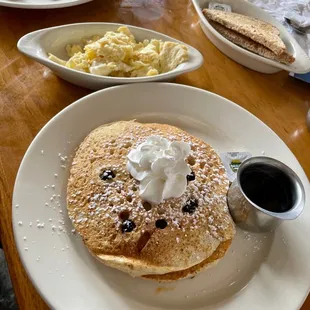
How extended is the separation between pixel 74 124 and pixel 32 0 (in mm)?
604

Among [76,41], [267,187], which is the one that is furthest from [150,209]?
[76,41]

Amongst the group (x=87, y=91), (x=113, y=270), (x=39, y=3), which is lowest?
(x=113, y=270)

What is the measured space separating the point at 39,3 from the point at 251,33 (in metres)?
0.75

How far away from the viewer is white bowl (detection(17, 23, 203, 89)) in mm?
1164

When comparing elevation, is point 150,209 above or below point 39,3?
below

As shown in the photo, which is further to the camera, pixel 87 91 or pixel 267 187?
pixel 87 91

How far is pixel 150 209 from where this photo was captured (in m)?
0.92

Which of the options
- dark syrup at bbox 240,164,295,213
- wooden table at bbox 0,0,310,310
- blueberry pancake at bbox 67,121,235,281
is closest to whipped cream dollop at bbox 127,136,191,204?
blueberry pancake at bbox 67,121,235,281

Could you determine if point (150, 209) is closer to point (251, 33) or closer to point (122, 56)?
point (122, 56)

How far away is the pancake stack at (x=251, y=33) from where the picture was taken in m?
1.42

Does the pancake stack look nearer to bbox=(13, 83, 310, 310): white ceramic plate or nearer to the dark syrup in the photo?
bbox=(13, 83, 310, 310): white ceramic plate

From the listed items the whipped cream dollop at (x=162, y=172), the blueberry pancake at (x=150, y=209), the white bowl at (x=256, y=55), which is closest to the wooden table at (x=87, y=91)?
the white bowl at (x=256, y=55)

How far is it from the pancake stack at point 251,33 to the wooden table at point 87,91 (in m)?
0.07

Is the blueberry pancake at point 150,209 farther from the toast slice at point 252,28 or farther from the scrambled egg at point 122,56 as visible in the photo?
the toast slice at point 252,28
